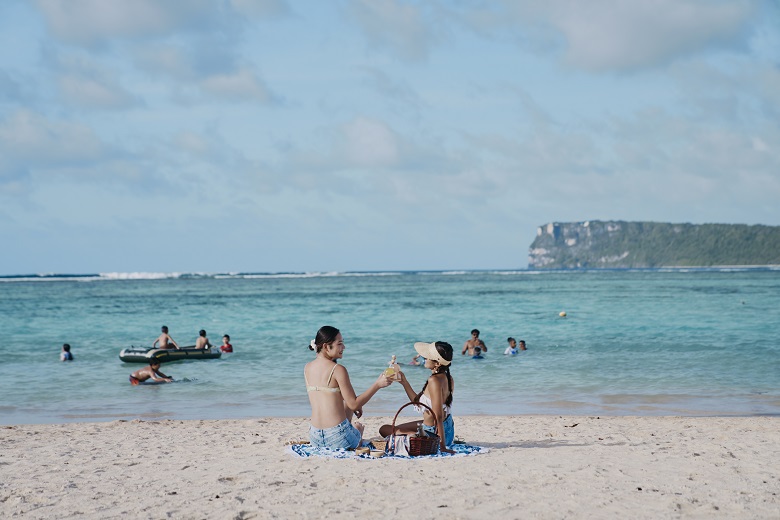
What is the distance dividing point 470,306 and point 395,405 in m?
39.8

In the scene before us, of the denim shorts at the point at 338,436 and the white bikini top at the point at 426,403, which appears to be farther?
the denim shorts at the point at 338,436

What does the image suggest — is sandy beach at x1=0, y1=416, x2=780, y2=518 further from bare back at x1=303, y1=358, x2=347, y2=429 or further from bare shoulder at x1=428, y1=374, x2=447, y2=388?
bare shoulder at x1=428, y1=374, x2=447, y2=388

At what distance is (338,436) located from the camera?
959cm

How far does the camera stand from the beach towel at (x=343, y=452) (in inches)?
371

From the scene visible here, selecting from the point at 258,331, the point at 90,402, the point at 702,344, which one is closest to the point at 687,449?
the point at 90,402

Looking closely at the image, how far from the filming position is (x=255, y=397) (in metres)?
17.3

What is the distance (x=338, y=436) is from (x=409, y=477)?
1417mm

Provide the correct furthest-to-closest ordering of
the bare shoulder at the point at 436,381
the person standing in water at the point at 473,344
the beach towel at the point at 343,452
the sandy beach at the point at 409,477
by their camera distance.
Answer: the person standing in water at the point at 473,344
the beach towel at the point at 343,452
the bare shoulder at the point at 436,381
the sandy beach at the point at 409,477

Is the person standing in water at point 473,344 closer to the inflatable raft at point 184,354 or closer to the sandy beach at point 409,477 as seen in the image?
the inflatable raft at point 184,354

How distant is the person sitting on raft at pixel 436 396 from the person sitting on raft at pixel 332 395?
1.62ft

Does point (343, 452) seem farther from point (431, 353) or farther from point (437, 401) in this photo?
point (431, 353)

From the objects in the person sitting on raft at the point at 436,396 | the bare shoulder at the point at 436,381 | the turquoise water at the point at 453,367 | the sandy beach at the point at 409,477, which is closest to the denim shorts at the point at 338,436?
the sandy beach at the point at 409,477

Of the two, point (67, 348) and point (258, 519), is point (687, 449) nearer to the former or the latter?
point (258, 519)

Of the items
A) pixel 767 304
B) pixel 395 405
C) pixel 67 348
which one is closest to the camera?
pixel 395 405
